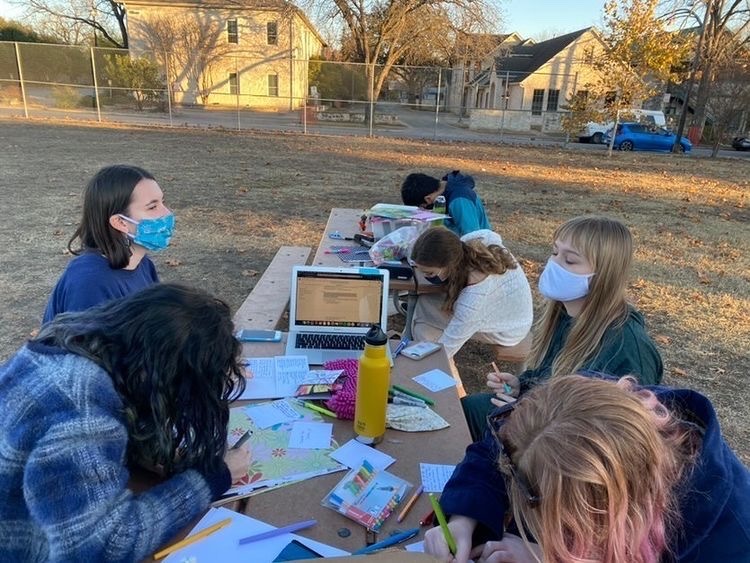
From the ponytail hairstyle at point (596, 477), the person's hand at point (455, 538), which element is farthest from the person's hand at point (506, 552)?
the ponytail hairstyle at point (596, 477)

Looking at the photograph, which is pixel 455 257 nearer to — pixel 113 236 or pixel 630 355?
pixel 630 355

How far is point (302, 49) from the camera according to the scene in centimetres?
3366

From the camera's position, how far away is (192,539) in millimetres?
1306

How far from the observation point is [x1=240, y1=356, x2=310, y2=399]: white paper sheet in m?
1.99

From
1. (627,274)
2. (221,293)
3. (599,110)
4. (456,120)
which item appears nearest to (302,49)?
(456,120)

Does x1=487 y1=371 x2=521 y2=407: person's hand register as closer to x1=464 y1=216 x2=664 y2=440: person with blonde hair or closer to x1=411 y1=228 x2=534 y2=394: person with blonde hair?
x1=464 y1=216 x2=664 y2=440: person with blonde hair

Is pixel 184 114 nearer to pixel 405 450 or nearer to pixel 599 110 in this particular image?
pixel 599 110

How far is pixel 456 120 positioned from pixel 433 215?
23295 millimetres

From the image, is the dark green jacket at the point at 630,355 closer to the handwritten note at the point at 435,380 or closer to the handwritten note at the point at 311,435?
the handwritten note at the point at 435,380

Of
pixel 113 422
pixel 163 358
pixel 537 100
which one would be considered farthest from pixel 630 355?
pixel 537 100

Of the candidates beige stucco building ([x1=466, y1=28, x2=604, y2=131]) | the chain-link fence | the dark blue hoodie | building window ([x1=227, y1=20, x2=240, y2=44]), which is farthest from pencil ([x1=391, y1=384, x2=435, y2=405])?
building window ([x1=227, y1=20, x2=240, y2=44])

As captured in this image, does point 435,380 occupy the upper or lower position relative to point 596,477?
lower

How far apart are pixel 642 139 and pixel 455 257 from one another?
869 inches

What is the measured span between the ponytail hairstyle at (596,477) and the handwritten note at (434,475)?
1.69 ft
